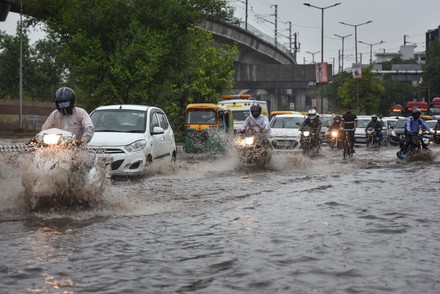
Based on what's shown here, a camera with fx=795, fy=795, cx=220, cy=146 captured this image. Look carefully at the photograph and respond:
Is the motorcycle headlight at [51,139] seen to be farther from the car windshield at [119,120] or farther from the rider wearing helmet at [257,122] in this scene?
the rider wearing helmet at [257,122]

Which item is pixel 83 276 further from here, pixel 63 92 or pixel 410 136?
pixel 410 136

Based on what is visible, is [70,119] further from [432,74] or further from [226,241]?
[432,74]

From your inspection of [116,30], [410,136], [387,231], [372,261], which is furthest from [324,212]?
[116,30]

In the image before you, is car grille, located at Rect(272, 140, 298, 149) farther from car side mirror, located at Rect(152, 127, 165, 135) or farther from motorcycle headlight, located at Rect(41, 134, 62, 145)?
motorcycle headlight, located at Rect(41, 134, 62, 145)

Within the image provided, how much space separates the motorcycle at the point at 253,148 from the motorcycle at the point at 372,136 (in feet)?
68.6

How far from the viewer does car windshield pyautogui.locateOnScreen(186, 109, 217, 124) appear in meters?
32.0

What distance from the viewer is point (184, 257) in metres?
7.00

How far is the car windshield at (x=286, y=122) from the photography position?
28.4 m

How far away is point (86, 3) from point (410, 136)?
13.9 metres

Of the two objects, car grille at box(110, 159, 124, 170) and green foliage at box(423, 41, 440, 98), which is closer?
car grille at box(110, 159, 124, 170)

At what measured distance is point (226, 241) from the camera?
26.1ft

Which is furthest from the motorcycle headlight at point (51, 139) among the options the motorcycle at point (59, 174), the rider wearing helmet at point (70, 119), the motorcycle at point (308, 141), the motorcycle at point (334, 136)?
the motorcycle at point (334, 136)

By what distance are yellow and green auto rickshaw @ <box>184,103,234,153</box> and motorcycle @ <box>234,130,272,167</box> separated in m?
10.7

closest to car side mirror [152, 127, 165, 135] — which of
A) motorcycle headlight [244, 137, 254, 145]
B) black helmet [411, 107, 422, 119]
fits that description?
motorcycle headlight [244, 137, 254, 145]
